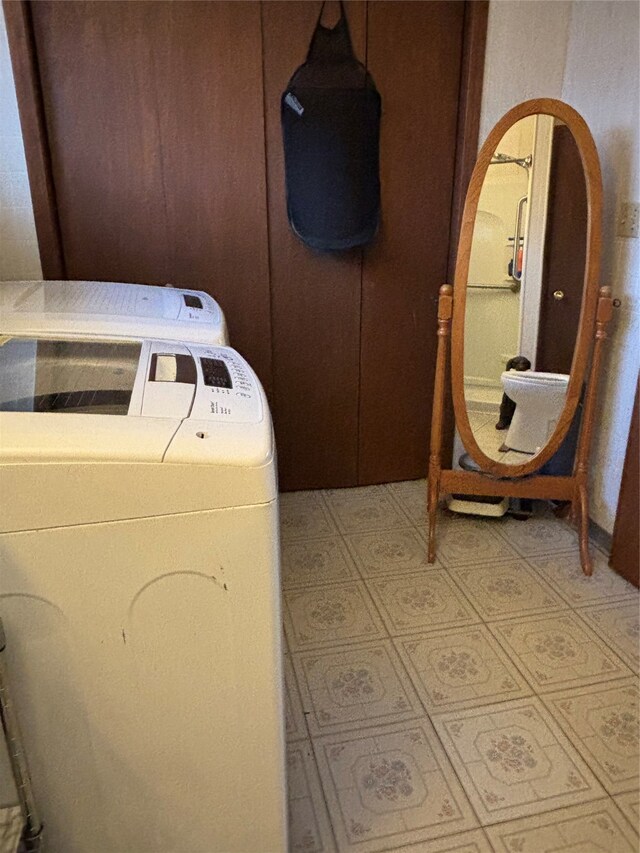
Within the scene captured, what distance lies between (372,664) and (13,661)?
3.25 ft

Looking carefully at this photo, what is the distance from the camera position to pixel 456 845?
3.97 ft

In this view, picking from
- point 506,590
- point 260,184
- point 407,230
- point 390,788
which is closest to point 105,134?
point 260,184

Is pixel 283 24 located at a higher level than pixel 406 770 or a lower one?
higher

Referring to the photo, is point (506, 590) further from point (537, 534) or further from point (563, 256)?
point (563, 256)

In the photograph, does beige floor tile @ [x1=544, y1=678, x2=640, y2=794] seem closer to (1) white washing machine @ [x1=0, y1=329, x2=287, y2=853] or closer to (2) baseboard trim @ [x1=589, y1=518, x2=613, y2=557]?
(2) baseboard trim @ [x1=589, y1=518, x2=613, y2=557]

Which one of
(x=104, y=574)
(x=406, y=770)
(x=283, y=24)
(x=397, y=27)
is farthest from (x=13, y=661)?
(x=397, y=27)

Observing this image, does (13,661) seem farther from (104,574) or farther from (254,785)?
(254,785)

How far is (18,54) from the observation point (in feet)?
6.06

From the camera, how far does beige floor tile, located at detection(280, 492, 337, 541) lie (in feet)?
7.38

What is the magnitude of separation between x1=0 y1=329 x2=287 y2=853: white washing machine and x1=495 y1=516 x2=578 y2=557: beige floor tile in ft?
4.47

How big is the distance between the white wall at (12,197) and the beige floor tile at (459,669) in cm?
160

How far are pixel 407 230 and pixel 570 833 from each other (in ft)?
5.86

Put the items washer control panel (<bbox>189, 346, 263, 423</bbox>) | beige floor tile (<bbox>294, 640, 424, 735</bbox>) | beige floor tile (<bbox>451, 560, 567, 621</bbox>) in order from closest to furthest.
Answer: washer control panel (<bbox>189, 346, 263, 423</bbox>)
beige floor tile (<bbox>294, 640, 424, 735</bbox>)
beige floor tile (<bbox>451, 560, 567, 621</bbox>)

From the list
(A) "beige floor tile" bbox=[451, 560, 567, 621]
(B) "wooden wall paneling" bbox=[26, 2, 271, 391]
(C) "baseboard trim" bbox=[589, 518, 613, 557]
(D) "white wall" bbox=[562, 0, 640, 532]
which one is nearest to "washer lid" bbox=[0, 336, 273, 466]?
(B) "wooden wall paneling" bbox=[26, 2, 271, 391]
